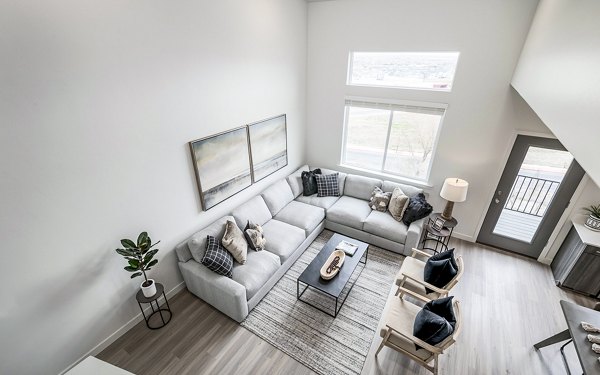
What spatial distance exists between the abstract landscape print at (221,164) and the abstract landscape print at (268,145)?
196mm

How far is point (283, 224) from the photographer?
432 centimetres

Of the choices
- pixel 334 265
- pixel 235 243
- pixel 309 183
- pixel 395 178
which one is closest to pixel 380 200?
pixel 395 178

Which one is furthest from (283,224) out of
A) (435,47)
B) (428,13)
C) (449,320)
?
(428,13)

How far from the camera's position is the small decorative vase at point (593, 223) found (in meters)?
3.49

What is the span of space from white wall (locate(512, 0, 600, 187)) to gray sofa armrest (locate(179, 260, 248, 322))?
312 centimetres

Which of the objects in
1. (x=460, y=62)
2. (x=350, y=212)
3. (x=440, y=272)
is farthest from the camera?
(x=350, y=212)

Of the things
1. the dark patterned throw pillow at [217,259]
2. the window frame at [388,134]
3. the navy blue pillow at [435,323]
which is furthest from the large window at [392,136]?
the dark patterned throw pillow at [217,259]

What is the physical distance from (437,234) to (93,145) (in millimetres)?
4509

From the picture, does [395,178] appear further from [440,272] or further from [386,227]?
[440,272]

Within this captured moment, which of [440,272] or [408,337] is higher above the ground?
[440,272]

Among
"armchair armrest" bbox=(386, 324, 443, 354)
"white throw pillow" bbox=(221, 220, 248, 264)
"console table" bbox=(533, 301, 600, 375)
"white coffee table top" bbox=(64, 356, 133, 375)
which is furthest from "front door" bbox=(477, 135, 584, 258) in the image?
"white coffee table top" bbox=(64, 356, 133, 375)

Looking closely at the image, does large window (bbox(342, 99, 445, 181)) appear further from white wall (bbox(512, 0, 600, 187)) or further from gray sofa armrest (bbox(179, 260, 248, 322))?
gray sofa armrest (bbox(179, 260, 248, 322))

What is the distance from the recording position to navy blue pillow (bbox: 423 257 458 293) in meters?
2.92

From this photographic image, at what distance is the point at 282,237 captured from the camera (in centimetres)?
400
